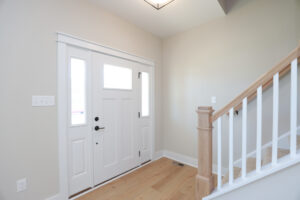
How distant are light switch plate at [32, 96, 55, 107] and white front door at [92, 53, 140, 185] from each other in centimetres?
56

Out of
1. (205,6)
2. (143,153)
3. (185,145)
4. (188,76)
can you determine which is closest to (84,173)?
(143,153)

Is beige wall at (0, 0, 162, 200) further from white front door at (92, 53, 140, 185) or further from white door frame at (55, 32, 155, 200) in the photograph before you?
white front door at (92, 53, 140, 185)

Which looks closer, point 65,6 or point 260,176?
point 260,176

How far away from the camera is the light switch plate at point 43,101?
5.16ft

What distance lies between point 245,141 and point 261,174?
0.92ft

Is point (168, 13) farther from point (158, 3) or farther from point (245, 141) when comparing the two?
point (245, 141)

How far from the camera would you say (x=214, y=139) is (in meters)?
2.55

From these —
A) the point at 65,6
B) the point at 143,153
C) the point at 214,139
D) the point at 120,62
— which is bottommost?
the point at 143,153

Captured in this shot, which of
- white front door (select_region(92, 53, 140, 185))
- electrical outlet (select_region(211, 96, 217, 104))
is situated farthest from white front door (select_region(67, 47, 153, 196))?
electrical outlet (select_region(211, 96, 217, 104))

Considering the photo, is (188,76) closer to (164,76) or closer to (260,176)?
(164,76)

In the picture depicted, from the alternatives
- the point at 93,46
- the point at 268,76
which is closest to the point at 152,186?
the point at 268,76

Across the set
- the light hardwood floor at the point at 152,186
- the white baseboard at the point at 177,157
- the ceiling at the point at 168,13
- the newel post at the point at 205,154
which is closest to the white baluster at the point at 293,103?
the newel post at the point at 205,154

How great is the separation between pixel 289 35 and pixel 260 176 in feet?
6.58

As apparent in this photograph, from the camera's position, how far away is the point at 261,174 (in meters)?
1.15
